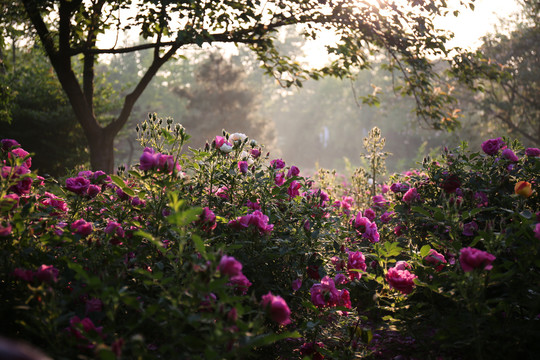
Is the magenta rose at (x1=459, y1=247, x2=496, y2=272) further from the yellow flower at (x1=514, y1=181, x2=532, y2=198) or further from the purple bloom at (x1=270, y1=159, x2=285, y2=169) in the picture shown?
the purple bloom at (x1=270, y1=159, x2=285, y2=169)

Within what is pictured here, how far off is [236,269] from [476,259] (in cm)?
111

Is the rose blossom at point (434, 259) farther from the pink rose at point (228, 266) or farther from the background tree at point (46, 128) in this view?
the background tree at point (46, 128)

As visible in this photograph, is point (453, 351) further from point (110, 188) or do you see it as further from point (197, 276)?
point (110, 188)

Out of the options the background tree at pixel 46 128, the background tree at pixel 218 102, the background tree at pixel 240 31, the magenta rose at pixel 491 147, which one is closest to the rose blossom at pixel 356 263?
the magenta rose at pixel 491 147

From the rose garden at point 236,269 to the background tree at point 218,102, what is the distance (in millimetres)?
22335

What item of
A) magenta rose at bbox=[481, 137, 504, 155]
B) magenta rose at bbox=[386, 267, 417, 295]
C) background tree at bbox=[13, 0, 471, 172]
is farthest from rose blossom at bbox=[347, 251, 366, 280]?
background tree at bbox=[13, 0, 471, 172]

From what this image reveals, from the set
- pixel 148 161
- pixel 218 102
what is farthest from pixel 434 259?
pixel 218 102

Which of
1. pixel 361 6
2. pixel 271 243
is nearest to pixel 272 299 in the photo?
pixel 271 243

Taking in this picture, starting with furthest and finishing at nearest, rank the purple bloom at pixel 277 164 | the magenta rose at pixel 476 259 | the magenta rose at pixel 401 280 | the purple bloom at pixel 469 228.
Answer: the purple bloom at pixel 277 164, the purple bloom at pixel 469 228, the magenta rose at pixel 401 280, the magenta rose at pixel 476 259

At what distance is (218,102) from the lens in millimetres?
25812

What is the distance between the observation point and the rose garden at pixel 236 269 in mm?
1773

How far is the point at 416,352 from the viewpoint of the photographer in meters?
2.47

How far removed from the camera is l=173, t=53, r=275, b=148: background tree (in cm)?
2553

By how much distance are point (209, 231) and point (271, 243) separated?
21.5 inches
